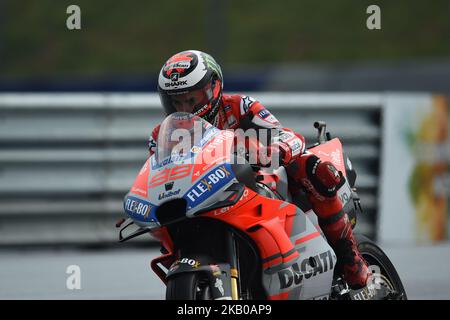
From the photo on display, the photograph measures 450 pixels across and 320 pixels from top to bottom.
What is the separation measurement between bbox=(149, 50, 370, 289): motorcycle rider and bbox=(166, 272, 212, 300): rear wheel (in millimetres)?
789

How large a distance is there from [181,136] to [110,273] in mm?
3546

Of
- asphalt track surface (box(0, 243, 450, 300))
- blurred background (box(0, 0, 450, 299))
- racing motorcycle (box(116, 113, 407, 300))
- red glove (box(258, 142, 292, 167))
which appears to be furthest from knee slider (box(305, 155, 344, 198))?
blurred background (box(0, 0, 450, 299))

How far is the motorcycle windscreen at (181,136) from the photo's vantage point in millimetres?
4613

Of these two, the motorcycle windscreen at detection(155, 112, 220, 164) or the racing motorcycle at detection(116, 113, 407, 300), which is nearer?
the racing motorcycle at detection(116, 113, 407, 300)

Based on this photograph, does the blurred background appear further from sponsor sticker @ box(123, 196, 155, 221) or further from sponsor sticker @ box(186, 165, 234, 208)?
sponsor sticker @ box(186, 165, 234, 208)

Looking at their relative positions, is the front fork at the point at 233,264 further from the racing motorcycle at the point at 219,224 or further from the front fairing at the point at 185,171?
the front fairing at the point at 185,171

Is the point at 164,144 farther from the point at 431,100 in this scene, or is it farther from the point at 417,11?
the point at 417,11

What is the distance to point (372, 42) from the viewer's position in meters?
22.3

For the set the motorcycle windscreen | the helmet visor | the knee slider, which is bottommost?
the knee slider

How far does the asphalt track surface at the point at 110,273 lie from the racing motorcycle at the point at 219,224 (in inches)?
87.7

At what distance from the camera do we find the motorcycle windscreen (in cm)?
461

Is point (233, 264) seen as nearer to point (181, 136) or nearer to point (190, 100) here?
point (181, 136)

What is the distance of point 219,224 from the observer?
456 centimetres

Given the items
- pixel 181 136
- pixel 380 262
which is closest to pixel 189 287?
pixel 181 136
